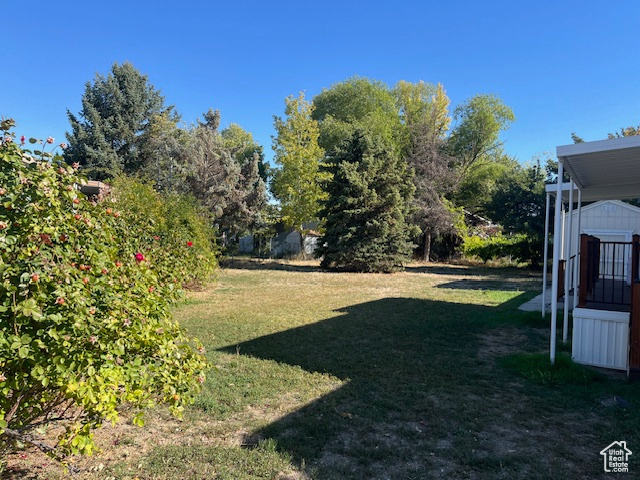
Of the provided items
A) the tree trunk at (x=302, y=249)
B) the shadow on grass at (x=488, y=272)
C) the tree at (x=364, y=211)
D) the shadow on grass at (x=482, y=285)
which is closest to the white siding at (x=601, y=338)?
the shadow on grass at (x=482, y=285)

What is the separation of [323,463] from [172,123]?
2759 cm

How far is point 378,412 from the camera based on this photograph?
3.60m

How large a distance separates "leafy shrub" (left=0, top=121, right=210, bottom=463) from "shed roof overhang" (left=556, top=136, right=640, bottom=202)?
15.1ft

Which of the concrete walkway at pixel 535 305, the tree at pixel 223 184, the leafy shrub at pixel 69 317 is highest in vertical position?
the tree at pixel 223 184

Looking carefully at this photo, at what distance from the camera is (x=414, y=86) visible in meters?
32.0

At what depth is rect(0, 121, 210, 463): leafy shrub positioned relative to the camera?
5.73 ft

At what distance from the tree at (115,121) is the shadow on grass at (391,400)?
75.0 feet

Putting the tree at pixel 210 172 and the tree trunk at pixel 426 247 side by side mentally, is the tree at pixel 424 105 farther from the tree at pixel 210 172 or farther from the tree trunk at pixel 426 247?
the tree at pixel 210 172

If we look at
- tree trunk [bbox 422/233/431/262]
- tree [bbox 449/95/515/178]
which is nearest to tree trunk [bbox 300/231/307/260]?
tree trunk [bbox 422/233/431/262]

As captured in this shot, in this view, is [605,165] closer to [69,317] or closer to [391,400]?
[391,400]

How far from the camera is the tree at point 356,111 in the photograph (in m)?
28.6

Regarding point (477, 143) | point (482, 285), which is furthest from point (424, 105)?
point (482, 285)

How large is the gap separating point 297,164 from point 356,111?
1168cm

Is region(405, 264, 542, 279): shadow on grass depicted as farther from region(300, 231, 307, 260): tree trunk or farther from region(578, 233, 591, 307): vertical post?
region(578, 233, 591, 307): vertical post
